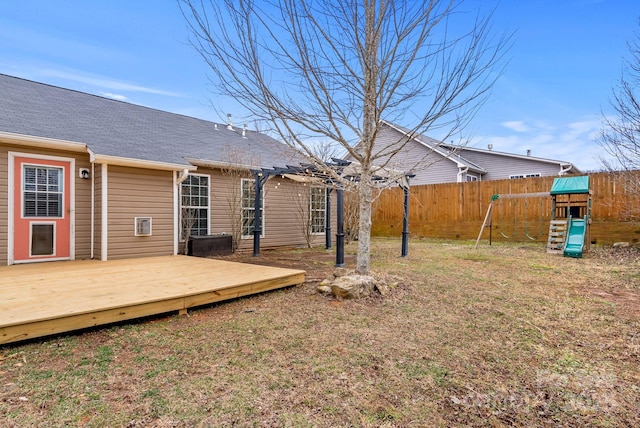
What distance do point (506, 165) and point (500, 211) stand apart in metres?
6.39

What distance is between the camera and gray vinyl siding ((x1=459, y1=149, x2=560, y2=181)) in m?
15.5

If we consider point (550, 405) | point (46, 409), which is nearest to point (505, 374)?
point (550, 405)

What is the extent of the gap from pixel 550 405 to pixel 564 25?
8.67 metres

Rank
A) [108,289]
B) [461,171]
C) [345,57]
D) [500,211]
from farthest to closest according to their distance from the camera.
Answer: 1. [461,171]
2. [500,211]
3. [345,57]
4. [108,289]

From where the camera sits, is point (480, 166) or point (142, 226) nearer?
point (142, 226)

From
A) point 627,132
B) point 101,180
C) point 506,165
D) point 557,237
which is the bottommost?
point 557,237

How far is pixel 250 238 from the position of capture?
9.41 metres

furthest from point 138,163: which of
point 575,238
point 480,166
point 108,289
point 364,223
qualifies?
point 480,166

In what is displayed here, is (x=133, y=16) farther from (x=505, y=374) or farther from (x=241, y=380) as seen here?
(x=505, y=374)

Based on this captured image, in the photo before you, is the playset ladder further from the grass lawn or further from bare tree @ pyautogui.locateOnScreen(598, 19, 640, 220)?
the grass lawn

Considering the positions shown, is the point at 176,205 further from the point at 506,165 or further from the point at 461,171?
the point at 506,165

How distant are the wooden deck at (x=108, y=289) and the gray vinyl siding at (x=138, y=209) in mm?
711

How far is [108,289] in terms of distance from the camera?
→ 390 centimetres

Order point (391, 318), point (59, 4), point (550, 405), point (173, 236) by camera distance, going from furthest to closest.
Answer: point (59, 4) → point (173, 236) → point (391, 318) → point (550, 405)
